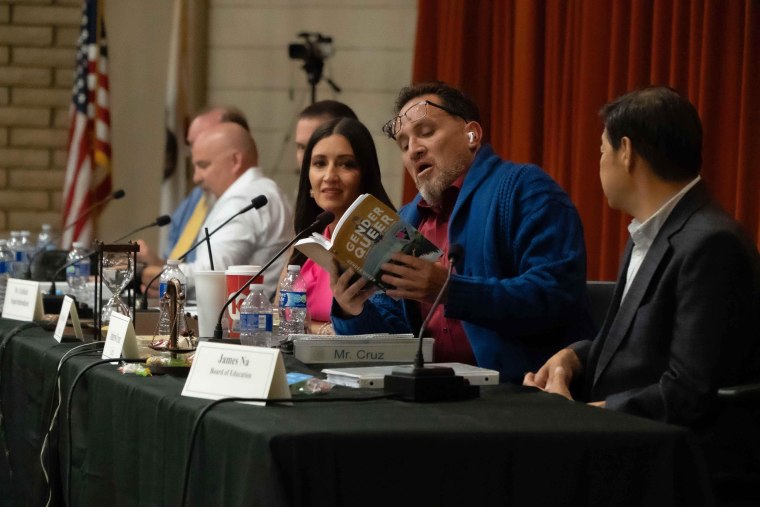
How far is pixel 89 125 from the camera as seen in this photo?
6.30 m

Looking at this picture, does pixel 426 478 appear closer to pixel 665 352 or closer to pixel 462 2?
pixel 665 352

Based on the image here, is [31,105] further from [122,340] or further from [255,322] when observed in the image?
[122,340]

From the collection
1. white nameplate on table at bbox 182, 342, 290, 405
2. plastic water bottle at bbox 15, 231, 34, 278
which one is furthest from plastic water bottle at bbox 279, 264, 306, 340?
plastic water bottle at bbox 15, 231, 34, 278

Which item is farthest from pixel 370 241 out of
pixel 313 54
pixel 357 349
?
pixel 313 54

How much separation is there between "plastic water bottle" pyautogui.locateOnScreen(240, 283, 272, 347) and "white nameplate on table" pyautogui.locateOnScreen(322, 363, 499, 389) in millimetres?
482

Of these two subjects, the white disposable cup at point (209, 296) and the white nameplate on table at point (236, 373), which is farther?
the white disposable cup at point (209, 296)

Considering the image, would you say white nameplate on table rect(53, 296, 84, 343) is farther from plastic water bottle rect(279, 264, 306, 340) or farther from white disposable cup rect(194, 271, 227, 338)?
plastic water bottle rect(279, 264, 306, 340)

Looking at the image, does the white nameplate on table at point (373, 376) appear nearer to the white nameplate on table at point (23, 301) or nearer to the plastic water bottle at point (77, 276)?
the white nameplate on table at point (23, 301)

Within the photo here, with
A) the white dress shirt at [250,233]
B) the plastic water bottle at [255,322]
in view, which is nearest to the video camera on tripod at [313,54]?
the white dress shirt at [250,233]

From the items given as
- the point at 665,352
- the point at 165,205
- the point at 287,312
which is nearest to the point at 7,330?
the point at 287,312

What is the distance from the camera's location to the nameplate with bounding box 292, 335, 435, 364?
2104 millimetres

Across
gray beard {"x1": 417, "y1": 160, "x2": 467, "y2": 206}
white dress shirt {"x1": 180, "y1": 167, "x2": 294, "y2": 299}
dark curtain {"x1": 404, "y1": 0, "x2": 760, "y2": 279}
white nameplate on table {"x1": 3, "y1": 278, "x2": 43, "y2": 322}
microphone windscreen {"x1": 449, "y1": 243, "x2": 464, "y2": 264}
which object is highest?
dark curtain {"x1": 404, "y1": 0, "x2": 760, "y2": 279}

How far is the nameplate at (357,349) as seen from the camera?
6.90 ft

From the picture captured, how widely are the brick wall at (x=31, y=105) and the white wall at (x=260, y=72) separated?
0.32 meters
